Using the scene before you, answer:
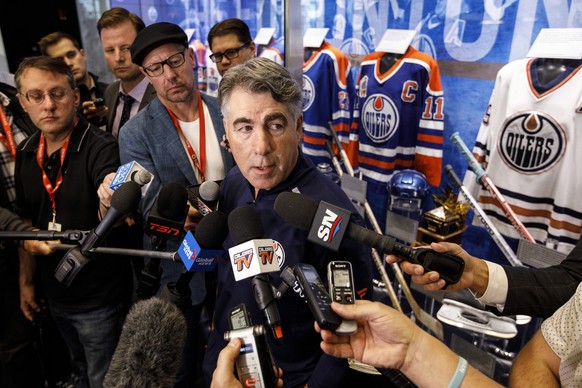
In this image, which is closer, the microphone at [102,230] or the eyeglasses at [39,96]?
the microphone at [102,230]

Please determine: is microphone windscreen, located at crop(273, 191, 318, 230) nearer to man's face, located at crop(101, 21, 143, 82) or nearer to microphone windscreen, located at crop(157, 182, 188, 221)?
microphone windscreen, located at crop(157, 182, 188, 221)

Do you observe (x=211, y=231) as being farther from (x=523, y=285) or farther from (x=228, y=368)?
(x=523, y=285)

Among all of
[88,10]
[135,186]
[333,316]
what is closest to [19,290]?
[135,186]

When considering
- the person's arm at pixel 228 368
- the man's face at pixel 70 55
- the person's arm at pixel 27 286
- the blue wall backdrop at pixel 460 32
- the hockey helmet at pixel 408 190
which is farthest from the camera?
the man's face at pixel 70 55

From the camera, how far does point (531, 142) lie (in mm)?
2125

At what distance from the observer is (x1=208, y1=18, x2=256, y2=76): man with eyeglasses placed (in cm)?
266

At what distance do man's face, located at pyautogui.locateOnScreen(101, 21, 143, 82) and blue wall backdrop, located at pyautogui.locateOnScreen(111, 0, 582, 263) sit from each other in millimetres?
1484

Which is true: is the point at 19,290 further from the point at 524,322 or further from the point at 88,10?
the point at 88,10

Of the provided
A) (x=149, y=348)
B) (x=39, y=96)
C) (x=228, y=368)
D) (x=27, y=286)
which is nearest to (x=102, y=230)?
Result: (x=149, y=348)

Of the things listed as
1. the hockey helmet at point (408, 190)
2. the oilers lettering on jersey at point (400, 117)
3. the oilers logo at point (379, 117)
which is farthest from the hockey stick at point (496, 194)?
the oilers logo at point (379, 117)

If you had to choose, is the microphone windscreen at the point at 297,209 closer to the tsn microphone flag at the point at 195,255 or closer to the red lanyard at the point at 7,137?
the tsn microphone flag at the point at 195,255

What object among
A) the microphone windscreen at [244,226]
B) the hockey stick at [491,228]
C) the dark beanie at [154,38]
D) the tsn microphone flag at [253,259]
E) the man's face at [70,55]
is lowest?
the hockey stick at [491,228]

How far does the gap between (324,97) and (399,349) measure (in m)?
2.63

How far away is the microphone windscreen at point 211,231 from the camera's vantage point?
45.1 inches
